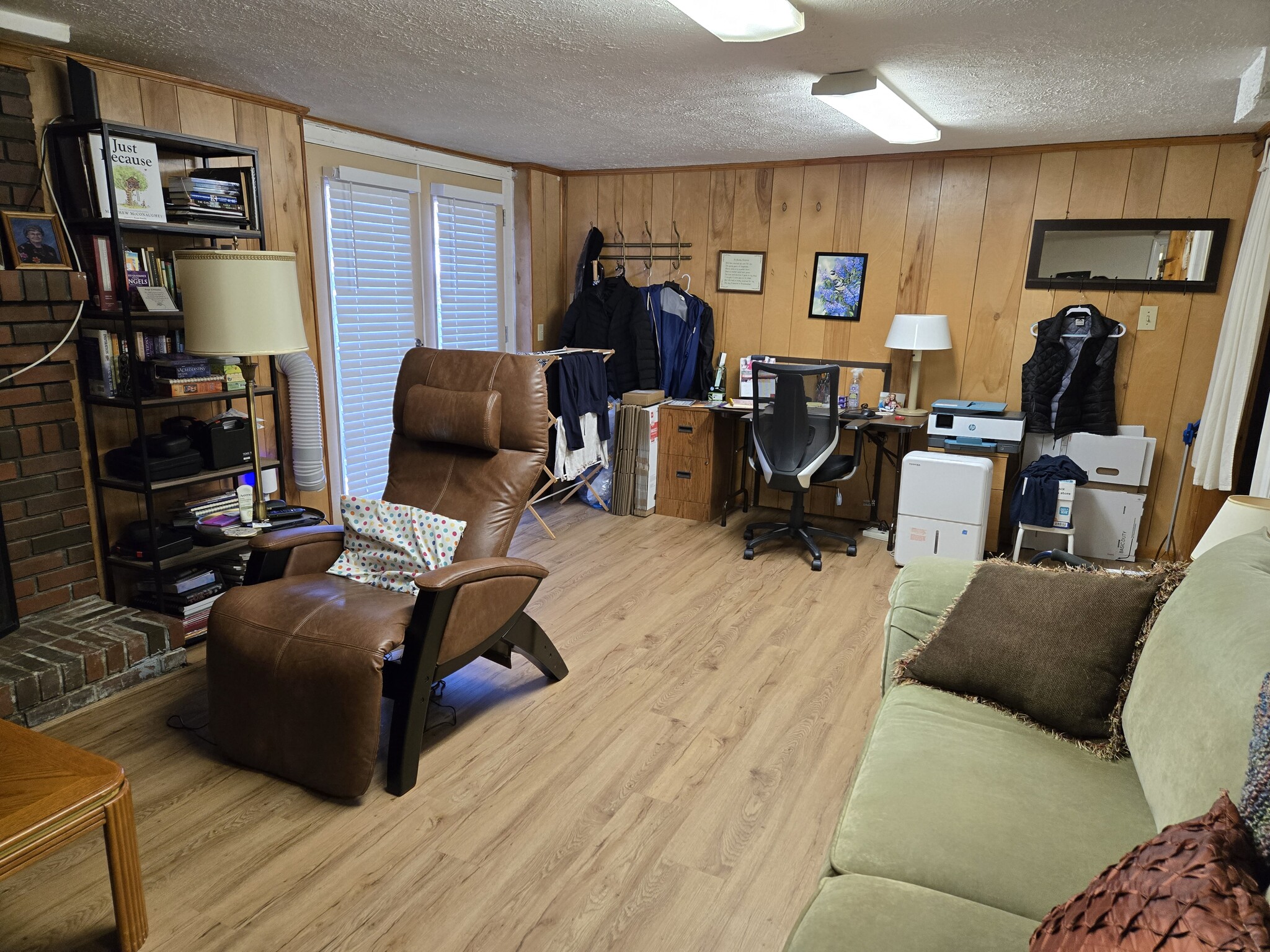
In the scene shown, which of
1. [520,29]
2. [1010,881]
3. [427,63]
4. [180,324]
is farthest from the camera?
[180,324]

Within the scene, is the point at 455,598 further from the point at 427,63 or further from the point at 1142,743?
the point at 427,63

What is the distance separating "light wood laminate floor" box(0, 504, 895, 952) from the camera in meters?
1.77

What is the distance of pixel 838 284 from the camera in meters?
4.90

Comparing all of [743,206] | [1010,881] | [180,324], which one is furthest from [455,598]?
[743,206]

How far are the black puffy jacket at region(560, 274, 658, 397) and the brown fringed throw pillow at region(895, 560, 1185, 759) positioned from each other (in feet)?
11.7

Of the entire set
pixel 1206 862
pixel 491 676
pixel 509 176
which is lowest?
pixel 491 676

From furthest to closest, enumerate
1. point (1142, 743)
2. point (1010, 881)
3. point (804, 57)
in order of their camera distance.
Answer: point (804, 57) → point (1142, 743) → point (1010, 881)

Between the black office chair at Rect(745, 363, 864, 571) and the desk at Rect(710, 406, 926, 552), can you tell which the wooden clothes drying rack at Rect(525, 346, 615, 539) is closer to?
the desk at Rect(710, 406, 926, 552)

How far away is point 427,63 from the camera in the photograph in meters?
2.94

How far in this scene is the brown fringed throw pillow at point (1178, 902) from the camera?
86 centimetres

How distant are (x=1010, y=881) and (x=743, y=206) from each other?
14.8ft

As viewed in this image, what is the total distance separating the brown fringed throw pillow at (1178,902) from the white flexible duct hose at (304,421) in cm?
348

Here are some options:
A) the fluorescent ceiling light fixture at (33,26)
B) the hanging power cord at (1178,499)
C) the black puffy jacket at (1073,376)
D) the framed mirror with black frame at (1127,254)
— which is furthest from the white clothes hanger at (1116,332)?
the fluorescent ceiling light fixture at (33,26)

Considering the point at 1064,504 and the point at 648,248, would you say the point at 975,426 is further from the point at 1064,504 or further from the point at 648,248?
the point at 648,248
